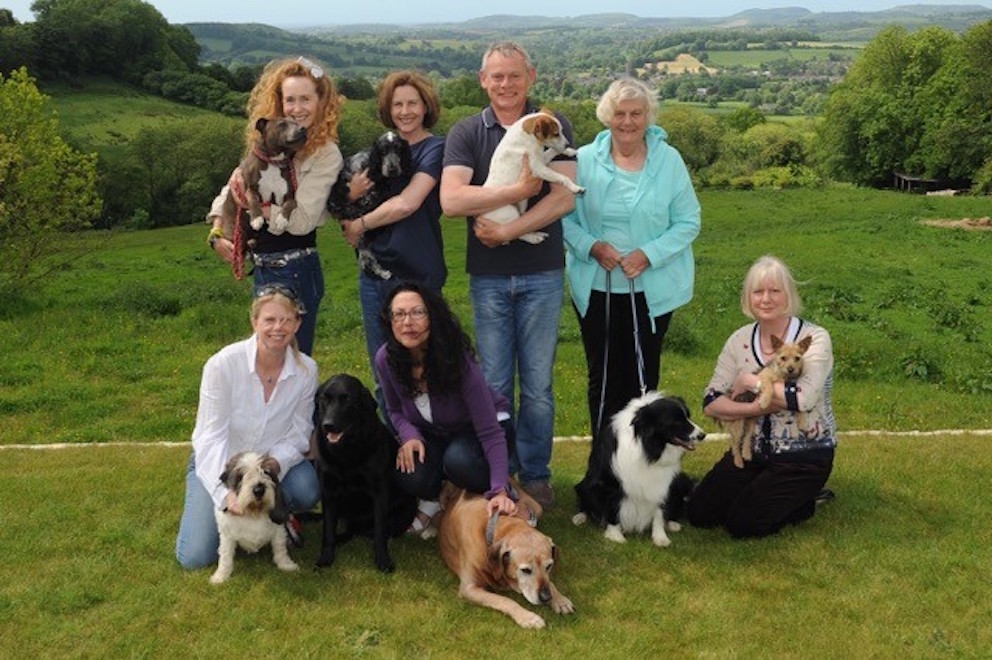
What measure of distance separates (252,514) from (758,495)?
2891 millimetres

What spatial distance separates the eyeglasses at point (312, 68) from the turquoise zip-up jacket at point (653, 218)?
163cm

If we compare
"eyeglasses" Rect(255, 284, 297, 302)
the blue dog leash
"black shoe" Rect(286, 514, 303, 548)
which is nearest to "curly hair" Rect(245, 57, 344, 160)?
"eyeglasses" Rect(255, 284, 297, 302)

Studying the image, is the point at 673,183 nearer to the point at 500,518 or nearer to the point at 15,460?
the point at 500,518

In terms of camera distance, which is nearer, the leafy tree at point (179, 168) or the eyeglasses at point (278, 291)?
the eyeglasses at point (278, 291)

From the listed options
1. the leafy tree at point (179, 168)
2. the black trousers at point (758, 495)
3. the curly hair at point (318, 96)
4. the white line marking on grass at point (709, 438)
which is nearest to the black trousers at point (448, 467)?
the black trousers at point (758, 495)

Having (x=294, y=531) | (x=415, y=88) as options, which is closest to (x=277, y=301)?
(x=294, y=531)

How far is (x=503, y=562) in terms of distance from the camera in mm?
4336

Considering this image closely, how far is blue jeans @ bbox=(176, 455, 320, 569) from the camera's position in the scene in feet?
15.7

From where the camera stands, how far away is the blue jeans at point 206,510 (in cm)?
478

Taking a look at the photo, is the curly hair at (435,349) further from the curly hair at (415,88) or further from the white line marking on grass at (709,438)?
the white line marking on grass at (709,438)

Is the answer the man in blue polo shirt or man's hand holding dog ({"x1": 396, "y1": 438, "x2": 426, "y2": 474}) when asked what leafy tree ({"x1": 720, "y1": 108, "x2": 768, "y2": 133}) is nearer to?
the man in blue polo shirt

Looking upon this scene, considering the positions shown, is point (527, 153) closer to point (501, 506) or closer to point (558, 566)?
point (501, 506)

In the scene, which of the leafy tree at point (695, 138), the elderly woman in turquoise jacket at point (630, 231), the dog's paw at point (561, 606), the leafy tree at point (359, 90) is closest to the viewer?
the dog's paw at point (561, 606)

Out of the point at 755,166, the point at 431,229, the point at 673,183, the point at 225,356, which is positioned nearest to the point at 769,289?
the point at 673,183
